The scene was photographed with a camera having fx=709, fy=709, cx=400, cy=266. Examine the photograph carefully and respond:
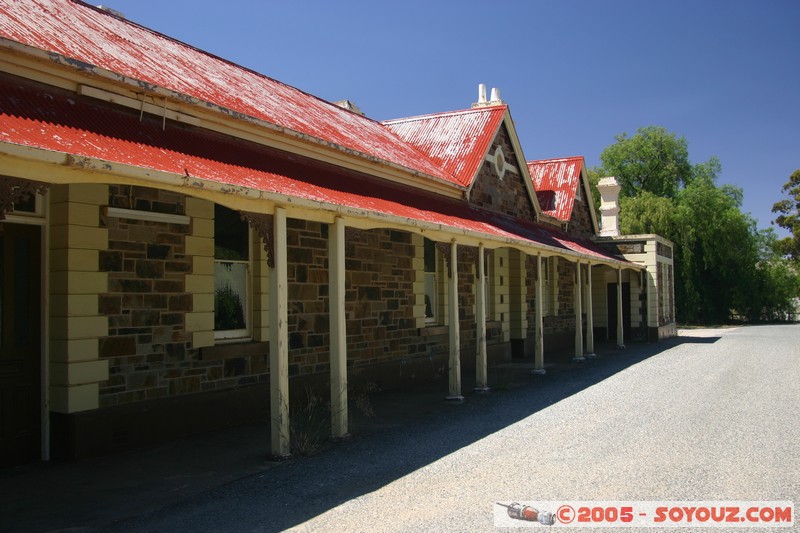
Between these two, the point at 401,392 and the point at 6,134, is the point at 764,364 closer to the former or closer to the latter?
the point at 401,392

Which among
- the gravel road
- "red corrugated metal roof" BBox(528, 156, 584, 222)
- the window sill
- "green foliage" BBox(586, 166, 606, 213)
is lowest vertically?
the gravel road

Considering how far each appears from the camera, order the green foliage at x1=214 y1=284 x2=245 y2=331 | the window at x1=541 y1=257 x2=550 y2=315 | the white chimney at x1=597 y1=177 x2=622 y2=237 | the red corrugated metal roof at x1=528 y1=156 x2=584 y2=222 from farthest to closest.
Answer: the white chimney at x1=597 y1=177 x2=622 y2=237, the red corrugated metal roof at x1=528 y1=156 x2=584 y2=222, the window at x1=541 y1=257 x2=550 y2=315, the green foliage at x1=214 y1=284 x2=245 y2=331

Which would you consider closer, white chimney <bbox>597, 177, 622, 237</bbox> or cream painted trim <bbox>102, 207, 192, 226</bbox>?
cream painted trim <bbox>102, 207, 192, 226</bbox>

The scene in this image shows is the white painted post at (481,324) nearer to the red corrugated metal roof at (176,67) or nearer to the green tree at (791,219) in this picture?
the red corrugated metal roof at (176,67)

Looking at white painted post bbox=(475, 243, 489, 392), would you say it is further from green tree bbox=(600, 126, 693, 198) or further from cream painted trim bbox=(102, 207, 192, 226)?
green tree bbox=(600, 126, 693, 198)

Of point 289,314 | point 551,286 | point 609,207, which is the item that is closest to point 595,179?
point 609,207

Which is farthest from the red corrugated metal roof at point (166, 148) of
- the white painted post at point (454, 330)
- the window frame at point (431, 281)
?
the window frame at point (431, 281)

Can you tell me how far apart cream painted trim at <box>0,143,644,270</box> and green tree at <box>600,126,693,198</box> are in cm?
4111

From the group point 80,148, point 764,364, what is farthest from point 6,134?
point 764,364

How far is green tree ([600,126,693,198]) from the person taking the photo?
152ft

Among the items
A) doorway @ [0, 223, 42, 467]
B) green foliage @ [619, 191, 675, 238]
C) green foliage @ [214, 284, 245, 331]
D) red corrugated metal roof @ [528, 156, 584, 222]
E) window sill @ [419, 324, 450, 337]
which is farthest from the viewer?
green foliage @ [619, 191, 675, 238]

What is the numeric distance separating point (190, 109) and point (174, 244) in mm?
1528

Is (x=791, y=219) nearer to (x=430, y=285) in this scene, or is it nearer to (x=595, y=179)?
(x=595, y=179)

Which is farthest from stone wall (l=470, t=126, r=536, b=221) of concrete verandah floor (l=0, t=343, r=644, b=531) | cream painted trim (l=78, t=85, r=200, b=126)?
cream painted trim (l=78, t=85, r=200, b=126)
